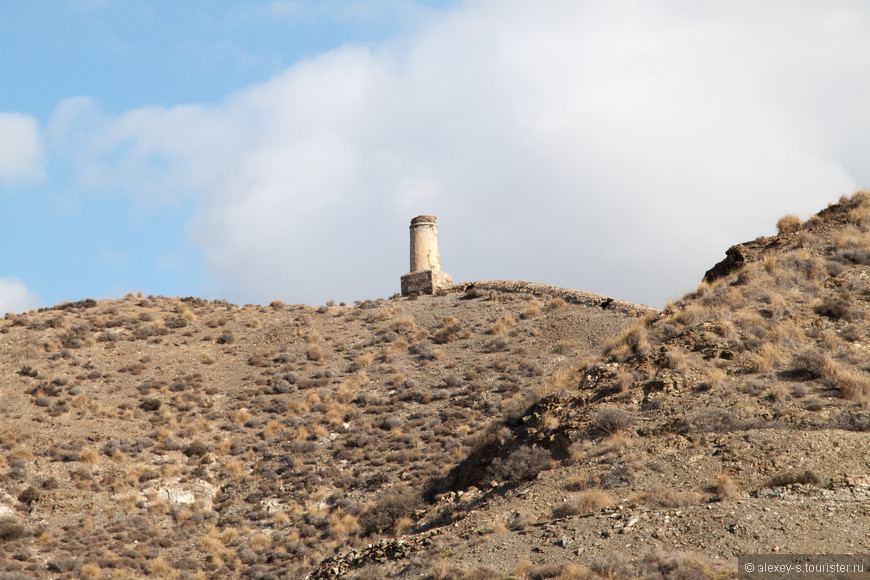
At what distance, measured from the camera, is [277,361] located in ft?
127

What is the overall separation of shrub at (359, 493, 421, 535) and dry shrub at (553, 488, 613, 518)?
26.7 feet

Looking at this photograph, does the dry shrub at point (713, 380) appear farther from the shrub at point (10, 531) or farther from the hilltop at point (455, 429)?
the shrub at point (10, 531)

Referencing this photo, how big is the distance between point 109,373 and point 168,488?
9022mm

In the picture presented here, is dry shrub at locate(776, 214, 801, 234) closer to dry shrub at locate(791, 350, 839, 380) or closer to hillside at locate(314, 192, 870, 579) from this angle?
hillside at locate(314, 192, 870, 579)

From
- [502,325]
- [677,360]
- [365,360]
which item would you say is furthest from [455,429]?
[677,360]

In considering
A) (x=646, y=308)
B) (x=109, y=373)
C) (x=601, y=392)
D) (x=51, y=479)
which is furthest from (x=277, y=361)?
(x=601, y=392)

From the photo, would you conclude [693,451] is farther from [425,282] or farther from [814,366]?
[425,282]

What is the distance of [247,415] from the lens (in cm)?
3403

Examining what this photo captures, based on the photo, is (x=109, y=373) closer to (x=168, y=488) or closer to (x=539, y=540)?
(x=168, y=488)

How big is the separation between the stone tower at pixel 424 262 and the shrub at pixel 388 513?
72.0ft

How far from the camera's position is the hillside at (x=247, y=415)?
25.6m

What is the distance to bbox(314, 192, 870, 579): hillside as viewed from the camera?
12984 millimetres

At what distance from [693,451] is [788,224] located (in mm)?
11904

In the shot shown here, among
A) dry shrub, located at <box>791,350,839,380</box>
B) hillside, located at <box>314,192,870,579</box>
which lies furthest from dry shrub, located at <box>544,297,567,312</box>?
dry shrub, located at <box>791,350,839,380</box>
